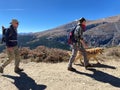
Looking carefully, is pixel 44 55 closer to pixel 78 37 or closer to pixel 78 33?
pixel 78 37

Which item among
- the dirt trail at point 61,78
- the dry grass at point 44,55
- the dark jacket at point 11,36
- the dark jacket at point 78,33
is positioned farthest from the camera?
the dry grass at point 44,55

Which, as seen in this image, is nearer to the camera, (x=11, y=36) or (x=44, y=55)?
(x=11, y=36)

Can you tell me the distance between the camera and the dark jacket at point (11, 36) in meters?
11.0

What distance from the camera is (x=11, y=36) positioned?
1103 cm

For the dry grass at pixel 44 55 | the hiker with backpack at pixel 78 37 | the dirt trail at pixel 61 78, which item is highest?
the hiker with backpack at pixel 78 37

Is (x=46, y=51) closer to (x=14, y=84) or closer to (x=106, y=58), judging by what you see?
(x=106, y=58)

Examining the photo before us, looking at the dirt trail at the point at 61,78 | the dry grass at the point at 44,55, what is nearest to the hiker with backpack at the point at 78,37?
the dirt trail at the point at 61,78

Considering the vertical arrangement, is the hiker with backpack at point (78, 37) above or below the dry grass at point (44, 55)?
above

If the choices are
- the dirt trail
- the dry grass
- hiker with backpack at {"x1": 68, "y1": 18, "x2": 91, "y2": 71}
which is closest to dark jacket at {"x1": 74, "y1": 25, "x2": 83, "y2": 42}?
hiker with backpack at {"x1": 68, "y1": 18, "x2": 91, "y2": 71}

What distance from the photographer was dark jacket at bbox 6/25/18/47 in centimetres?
1098

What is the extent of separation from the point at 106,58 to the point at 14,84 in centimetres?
720

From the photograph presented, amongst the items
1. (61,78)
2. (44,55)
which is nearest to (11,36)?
(61,78)

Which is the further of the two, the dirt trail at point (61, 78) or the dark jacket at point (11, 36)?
the dark jacket at point (11, 36)

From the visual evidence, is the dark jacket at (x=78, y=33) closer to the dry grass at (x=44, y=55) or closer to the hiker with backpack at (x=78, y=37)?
the hiker with backpack at (x=78, y=37)
